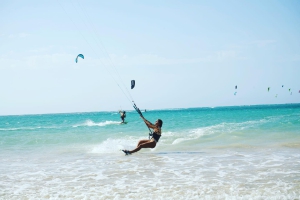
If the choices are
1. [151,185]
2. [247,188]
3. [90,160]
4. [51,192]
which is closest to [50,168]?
[90,160]

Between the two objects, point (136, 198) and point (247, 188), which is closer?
point (136, 198)

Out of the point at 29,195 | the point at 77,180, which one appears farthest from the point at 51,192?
the point at 77,180

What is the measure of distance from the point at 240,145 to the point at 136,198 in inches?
352

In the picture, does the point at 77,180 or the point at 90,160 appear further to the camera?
the point at 90,160

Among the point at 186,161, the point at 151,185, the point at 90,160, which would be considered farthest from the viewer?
the point at 90,160

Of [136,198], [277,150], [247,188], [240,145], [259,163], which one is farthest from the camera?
[240,145]

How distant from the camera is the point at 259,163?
961 centimetres

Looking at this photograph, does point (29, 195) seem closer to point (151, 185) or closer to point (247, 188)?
point (151, 185)

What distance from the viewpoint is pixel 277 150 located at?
12.1m

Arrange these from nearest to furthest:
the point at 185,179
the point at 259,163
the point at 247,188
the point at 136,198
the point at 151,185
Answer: the point at 136,198 → the point at 247,188 → the point at 151,185 → the point at 185,179 → the point at 259,163

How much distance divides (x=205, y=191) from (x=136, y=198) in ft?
5.28

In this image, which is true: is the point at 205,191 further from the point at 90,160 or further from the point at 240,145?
the point at 240,145

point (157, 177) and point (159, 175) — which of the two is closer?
point (157, 177)

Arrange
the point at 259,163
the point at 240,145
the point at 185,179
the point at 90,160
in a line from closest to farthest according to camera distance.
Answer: the point at 185,179 → the point at 259,163 → the point at 90,160 → the point at 240,145
